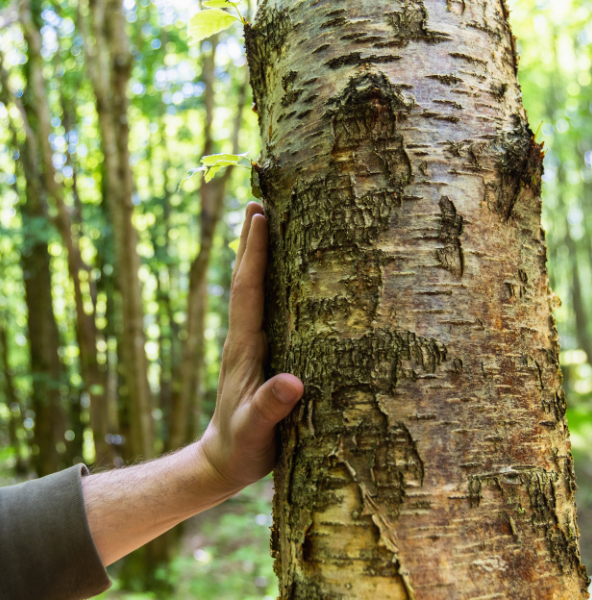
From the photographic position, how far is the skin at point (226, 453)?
1.21 meters

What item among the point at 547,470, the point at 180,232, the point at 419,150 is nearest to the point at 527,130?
the point at 419,150

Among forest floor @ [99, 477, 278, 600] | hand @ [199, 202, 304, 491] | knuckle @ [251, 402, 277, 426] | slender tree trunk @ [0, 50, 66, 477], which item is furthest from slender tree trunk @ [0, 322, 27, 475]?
knuckle @ [251, 402, 277, 426]

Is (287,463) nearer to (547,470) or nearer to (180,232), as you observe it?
(547,470)

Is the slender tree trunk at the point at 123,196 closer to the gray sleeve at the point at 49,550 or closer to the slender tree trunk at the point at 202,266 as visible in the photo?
the slender tree trunk at the point at 202,266

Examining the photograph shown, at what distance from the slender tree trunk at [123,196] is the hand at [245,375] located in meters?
4.25

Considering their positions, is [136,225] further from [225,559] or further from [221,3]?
[221,3]

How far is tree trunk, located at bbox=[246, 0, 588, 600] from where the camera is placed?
0.92 m

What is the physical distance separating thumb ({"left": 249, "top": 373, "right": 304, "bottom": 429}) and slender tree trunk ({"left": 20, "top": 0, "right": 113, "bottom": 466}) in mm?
4883

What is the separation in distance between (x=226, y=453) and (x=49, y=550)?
1.86 ft

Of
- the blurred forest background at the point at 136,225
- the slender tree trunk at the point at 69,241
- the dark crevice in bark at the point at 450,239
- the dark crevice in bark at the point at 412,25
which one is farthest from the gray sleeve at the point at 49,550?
the slender tree trunk at the point at 69,241

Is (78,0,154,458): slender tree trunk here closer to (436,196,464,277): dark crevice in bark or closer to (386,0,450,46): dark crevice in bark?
(386,0,450,46): dark crevice in bark

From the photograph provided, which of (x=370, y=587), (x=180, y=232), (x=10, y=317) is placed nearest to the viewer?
(x=370, y=587)

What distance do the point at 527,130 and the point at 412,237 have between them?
401 millimetres

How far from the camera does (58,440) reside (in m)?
9.80
